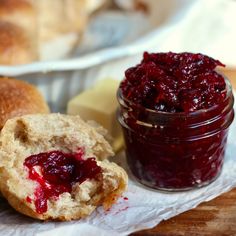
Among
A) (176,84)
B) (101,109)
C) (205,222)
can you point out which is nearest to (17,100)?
(101,109)

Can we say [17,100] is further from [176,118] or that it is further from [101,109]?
[176,118]

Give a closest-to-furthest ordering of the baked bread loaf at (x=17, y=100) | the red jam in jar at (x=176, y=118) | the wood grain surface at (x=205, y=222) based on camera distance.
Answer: the wood grain surface at (x=205, y=222) → the red jam in jar at (x=176, y=118) → the baked bread loaf at (x=17, y=100)

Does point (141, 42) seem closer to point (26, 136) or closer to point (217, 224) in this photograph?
point (26, 136)

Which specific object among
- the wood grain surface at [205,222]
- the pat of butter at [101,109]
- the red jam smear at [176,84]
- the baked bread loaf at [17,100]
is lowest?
the wood grain surface at [205,222]

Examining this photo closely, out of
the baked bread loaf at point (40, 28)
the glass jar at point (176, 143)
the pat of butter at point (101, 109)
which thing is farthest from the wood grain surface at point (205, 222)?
the baked bread loaf at point (40, 28)

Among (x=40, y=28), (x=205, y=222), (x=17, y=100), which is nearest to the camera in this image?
(x=205, y=222)

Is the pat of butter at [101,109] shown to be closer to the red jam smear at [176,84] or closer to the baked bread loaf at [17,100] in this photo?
the baked bread loaf at [17,100]
